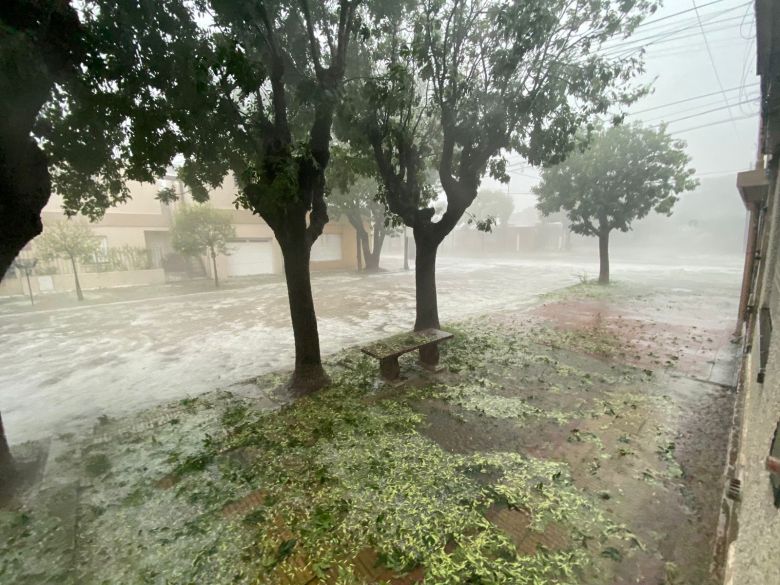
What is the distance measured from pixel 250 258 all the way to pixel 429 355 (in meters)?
18.6

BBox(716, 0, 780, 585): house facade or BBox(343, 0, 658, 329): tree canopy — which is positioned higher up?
BBox(343, 0, 658, 329): tree canopy

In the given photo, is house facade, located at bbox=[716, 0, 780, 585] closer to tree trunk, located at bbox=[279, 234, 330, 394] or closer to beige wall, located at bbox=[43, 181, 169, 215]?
tree trunk, located at bbox=[279, 234, 330, 394]

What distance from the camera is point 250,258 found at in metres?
21.9

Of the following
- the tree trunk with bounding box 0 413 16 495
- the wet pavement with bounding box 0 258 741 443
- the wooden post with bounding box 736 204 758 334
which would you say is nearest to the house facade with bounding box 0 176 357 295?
the wet pavement with bounding box 0 258 741 443

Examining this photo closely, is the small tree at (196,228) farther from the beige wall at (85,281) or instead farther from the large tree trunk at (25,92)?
the large tree trunk at (25,92)

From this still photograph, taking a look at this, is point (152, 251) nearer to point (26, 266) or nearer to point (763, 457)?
point (26, 266)

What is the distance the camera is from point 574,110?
6.27 meters

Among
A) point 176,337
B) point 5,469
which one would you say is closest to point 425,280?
point 176,337

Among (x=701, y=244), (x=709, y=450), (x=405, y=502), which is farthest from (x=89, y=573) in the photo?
(x=701, y=244)

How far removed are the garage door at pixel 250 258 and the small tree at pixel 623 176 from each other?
53.8ft

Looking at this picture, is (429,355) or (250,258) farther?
(250,258)

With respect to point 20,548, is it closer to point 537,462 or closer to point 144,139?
point 144,139

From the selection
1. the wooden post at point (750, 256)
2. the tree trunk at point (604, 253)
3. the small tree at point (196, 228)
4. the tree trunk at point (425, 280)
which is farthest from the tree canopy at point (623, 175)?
the small tree at point (196, 228)

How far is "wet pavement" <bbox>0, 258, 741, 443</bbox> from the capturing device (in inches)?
223
